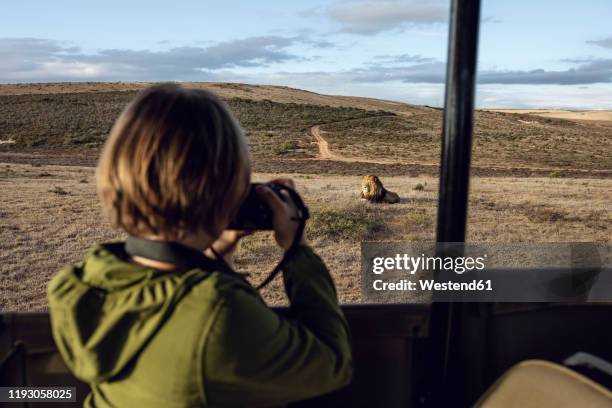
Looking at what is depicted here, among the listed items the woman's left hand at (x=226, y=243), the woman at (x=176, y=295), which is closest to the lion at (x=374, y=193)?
the woman's left hand at (x=226, y=243)

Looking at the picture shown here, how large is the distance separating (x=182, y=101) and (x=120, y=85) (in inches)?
2776

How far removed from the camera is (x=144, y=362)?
1069mm

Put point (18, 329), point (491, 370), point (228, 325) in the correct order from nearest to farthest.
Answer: point (228, 325) < point (18, 329) < point (491, 370)

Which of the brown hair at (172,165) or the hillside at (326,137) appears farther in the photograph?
the hillside at (326,137)

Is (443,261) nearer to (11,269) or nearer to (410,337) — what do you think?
(410,337)

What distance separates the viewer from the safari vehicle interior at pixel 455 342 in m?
1.38

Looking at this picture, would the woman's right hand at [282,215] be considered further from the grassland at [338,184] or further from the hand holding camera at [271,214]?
the grassland at [338,184]

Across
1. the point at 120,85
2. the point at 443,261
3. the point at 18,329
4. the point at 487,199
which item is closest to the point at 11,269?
the point at 18,329

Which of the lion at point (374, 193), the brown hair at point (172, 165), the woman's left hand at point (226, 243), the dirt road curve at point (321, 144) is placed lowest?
the dirt road curve at point (321, 144)

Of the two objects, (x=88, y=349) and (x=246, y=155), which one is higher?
(x=246, y=155)

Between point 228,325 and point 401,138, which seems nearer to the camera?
point 228,325

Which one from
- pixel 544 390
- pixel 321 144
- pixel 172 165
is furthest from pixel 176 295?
pixel 321 144

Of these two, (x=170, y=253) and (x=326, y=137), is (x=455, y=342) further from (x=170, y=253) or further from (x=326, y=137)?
(x=326, y=137)

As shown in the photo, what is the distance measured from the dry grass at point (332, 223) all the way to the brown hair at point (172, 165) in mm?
4794
